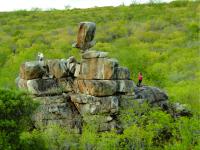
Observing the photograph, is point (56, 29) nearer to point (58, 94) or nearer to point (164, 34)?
point (164, 34)

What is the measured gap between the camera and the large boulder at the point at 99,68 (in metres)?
50.6

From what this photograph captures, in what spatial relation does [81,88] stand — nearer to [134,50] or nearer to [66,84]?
[66,84]

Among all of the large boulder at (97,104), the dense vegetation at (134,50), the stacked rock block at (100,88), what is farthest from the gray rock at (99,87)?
the dense vegetation at (134,50)

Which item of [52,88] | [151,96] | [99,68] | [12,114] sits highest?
[99,68]

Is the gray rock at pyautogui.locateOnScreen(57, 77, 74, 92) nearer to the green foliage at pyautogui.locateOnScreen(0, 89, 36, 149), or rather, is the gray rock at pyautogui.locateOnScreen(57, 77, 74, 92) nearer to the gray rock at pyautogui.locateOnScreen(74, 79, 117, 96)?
the gray rock at pyautogui.locateOnScreen(74, 79, 117, 96)

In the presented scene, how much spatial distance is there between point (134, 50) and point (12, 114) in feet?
167

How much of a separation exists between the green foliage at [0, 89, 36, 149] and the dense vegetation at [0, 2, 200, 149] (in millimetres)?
743

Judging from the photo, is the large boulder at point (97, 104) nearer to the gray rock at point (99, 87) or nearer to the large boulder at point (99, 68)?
the gray rock at point (99, 87)

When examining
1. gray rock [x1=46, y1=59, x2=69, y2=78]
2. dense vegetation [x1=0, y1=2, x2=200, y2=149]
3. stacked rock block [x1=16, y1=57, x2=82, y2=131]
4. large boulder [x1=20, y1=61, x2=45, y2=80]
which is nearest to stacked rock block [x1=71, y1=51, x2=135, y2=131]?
stacked rock block [x1=16, y1=57, x2=82, y2=131]

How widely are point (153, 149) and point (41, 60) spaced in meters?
13.9

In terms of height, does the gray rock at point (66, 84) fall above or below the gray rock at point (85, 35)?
below

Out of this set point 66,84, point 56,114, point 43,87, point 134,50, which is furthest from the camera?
point 134,50

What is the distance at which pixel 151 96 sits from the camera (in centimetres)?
5494

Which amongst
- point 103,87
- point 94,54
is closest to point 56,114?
point 103,87
